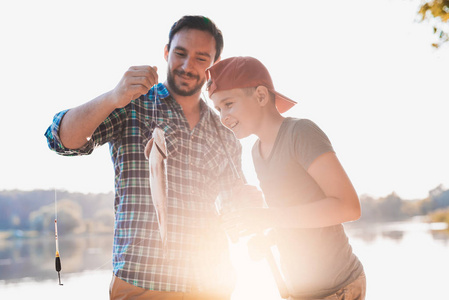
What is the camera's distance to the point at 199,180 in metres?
1.85

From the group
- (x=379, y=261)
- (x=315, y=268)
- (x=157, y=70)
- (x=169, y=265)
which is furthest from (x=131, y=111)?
(x=379, y=261)

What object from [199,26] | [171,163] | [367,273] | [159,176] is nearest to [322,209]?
[159,176]

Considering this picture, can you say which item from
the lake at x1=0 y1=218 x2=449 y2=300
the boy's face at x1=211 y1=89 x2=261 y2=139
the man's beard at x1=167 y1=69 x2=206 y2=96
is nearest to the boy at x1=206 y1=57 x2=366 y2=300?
the boy's face at x1=211 y1=89 x2=261 y2=139

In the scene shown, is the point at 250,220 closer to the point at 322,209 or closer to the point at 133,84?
the point at 322,209

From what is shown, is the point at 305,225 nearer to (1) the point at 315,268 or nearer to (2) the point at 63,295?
(1) the point at 315,268

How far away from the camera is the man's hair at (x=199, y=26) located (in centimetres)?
190

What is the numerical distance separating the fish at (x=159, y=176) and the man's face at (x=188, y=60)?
1.19 ft

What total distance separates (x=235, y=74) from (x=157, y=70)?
0.91ft

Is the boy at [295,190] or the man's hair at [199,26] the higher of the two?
the man's hair at [199,26]

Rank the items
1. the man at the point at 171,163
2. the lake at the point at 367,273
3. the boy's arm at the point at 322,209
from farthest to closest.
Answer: the lake at the point at 367,273, the man at the point at 171,163, the boy's arm at the point at 322,209

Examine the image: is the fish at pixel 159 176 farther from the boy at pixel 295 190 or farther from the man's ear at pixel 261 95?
the man's ear at pixel 261 95

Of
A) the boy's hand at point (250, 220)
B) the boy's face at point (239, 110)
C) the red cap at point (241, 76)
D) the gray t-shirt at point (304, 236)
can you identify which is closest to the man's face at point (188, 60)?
the red cap at point (241, 76)

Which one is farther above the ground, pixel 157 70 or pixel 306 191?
pixel 157 70

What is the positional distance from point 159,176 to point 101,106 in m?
0.33
